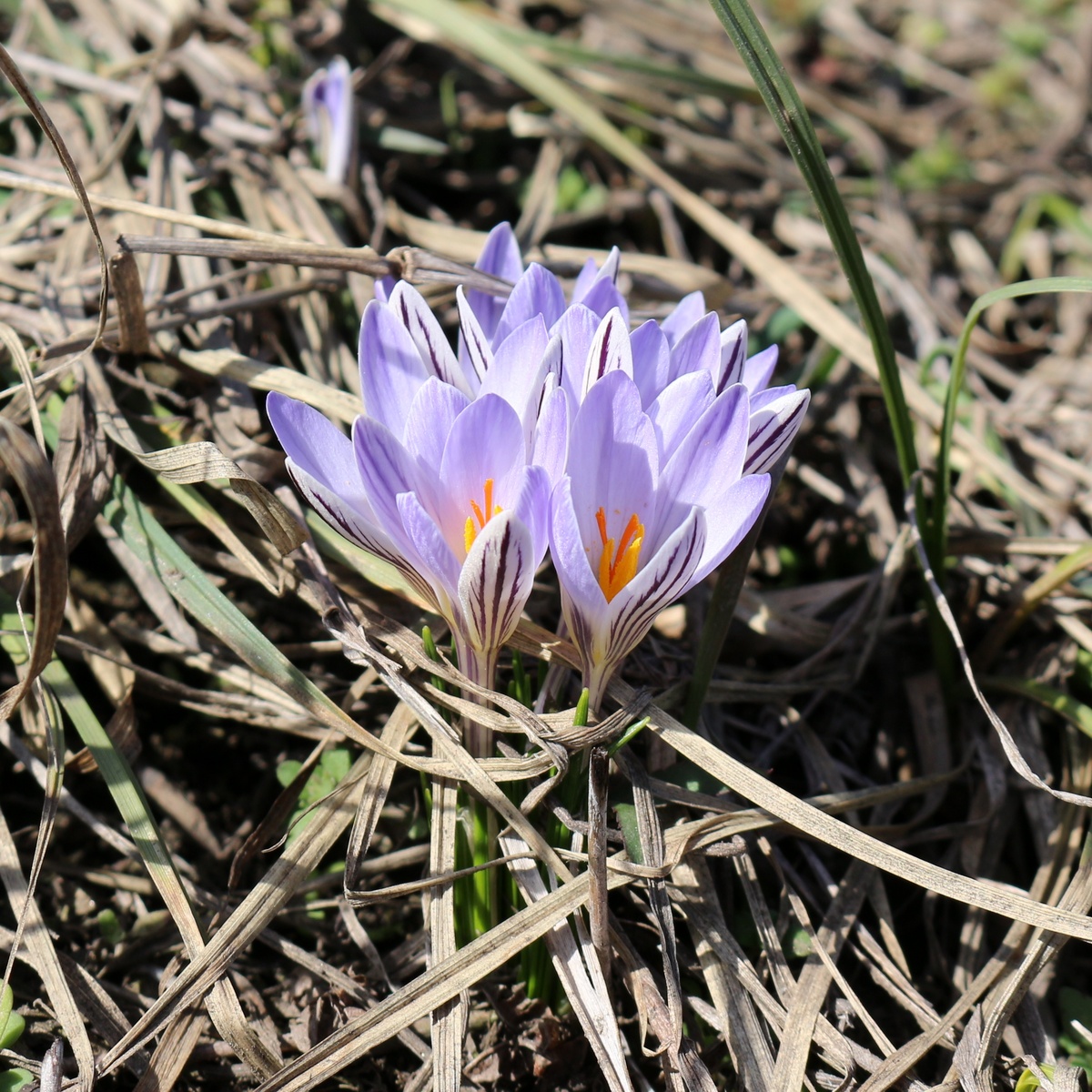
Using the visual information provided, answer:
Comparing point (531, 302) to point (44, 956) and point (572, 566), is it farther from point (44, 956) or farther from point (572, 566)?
point (44, 956)

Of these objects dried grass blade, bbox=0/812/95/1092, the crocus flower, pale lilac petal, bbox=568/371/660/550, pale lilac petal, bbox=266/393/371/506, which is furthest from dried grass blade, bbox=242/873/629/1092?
pale lilac petal, bbox=266/393/371/506

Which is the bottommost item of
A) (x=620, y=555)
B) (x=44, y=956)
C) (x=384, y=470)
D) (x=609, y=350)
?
(x=44, y=956)

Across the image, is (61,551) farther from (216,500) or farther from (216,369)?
(216,369)

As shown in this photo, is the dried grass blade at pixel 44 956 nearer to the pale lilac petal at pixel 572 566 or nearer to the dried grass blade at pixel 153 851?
the dried grass blade at pixel 153 851

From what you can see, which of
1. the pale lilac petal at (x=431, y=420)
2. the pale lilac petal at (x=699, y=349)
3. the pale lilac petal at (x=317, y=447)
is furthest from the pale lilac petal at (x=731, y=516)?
the pale lilac petal at (x=317, y=447)

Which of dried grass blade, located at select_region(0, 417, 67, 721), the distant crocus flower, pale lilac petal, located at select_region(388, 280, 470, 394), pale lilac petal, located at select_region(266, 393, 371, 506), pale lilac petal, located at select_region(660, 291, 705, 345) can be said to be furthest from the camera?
the distant crocus flower

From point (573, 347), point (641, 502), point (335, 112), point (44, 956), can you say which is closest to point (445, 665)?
point (641, 502)

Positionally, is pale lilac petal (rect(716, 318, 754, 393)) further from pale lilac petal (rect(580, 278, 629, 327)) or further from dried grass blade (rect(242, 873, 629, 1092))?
dried grass blade (rect(242, 873, 629, 1092))

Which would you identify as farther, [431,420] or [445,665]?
[445,665]
